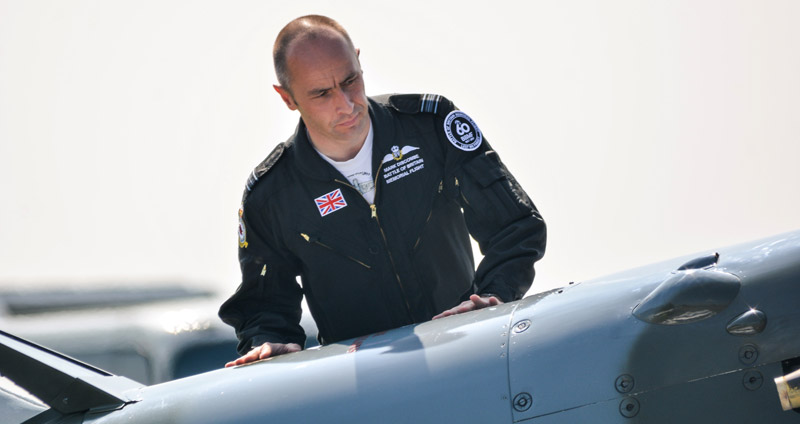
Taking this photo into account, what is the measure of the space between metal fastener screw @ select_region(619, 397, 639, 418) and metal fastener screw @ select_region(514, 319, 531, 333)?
0.30 metres

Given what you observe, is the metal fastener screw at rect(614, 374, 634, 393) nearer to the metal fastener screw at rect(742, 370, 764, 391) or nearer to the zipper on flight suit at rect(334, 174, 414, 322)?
the metal fastener screw at rect(742, 370, 764, 391)

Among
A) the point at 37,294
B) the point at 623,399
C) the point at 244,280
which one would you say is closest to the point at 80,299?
the point at 37,294

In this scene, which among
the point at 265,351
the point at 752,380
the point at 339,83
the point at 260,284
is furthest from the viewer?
the point at 260,284

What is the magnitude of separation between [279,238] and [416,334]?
812 millimetres

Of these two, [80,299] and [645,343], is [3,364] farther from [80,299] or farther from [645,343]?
[80,299]

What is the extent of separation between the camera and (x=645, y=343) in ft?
6.53

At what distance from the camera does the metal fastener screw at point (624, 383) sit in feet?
6.47

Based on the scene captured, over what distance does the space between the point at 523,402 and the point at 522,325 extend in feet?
0.69

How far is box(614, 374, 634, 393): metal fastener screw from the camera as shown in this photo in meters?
1.97

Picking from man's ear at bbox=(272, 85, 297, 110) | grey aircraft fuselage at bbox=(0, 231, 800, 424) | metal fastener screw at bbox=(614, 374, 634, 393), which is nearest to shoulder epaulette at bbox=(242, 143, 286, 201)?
man's ear at bbox=(272, 85, 297, 110)

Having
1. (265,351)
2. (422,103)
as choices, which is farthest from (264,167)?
(265,351)

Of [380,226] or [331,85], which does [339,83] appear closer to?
[331,85]

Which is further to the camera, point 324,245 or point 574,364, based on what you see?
point 324,245

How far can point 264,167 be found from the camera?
3105mm
